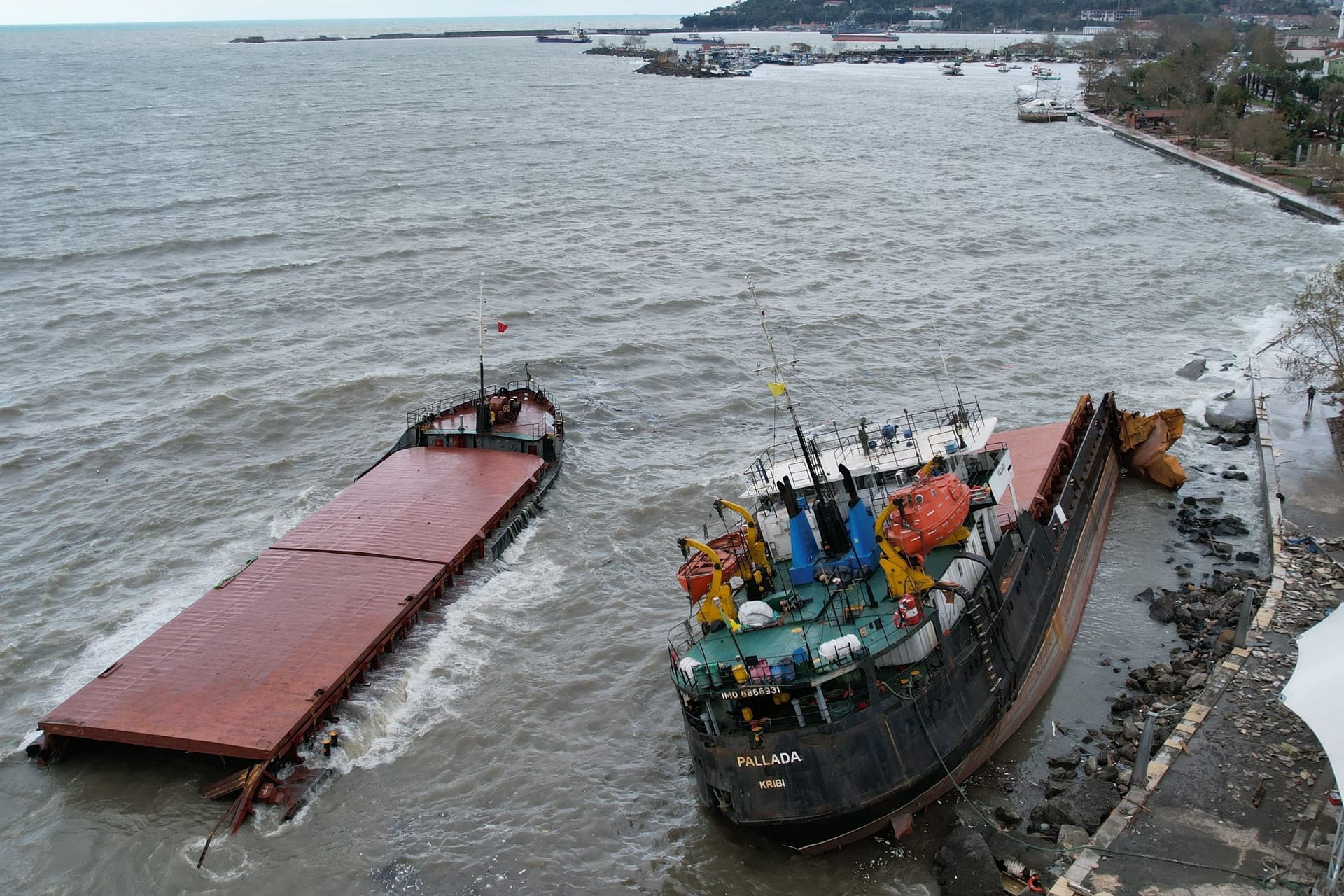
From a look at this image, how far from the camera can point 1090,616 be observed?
1182 inches

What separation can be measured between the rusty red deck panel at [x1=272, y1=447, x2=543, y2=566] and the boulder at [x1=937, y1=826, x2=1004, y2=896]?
16788 millimetres

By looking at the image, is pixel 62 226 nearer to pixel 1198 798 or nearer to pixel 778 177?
pixel 778 177

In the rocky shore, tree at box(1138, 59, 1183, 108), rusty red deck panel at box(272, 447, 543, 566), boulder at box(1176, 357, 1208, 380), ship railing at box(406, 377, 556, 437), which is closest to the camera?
the rocky shore

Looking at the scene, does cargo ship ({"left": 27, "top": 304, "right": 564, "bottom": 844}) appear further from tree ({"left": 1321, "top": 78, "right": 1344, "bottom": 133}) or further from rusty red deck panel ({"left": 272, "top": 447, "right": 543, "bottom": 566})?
tree ({"left": 1321, "top": 78, "right": 1344, "bottom": 133})

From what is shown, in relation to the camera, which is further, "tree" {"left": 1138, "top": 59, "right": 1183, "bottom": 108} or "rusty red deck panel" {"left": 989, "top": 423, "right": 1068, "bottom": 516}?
"tree" {"left": 1138, "top": 59, "right": 1183, "bottom": 108}

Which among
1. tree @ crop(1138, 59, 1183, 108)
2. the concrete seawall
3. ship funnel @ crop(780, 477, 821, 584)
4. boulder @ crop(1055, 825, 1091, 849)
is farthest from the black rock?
tree @ crop(1138, 59, 1183, 108)

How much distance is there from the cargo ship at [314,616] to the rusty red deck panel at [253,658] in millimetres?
38

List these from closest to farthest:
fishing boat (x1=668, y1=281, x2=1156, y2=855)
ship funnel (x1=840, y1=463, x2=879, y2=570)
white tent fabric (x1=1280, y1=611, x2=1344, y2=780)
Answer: white tent fabric (x1=1280, y1=611, x2=1344, y2=780) < fishing boat (x1=668, y1=281, x2=1156, y2=855) < ship funnel (x1=840, y1=463, x2=879, y2=570)

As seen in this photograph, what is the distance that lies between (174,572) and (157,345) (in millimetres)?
24835

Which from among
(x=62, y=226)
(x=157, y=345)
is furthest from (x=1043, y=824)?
(x=62, y=226)

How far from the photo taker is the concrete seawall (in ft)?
249

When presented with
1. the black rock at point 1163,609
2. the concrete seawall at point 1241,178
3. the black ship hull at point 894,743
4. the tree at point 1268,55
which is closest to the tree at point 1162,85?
the concrete seawall at point 1241,178

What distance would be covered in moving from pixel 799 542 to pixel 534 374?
2929 cm

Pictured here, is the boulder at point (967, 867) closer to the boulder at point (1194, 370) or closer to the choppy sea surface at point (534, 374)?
the choppy sea surface at point (534, 374)
